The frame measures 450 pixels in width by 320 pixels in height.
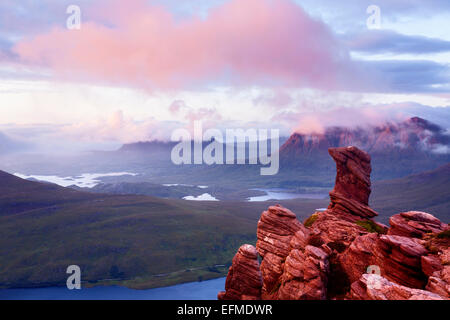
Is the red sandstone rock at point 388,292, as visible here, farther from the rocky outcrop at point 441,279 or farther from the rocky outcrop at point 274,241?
the rocky outcrop at point 274,241

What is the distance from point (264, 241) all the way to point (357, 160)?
1210 inches

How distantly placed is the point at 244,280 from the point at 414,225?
26.5m

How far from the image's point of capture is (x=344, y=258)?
5653cm

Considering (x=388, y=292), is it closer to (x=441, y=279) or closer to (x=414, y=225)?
(x=441, y=279)

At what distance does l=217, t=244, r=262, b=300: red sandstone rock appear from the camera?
55.0 metres

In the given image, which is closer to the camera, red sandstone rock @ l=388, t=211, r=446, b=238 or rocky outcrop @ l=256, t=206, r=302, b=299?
red sandstone rock @ l=388, t=211, r=446, b=238

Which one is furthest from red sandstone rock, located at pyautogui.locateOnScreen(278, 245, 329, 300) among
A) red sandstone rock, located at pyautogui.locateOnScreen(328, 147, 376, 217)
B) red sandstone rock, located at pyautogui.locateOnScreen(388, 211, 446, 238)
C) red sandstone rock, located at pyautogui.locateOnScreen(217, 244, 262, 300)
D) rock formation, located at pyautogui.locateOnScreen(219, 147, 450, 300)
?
red sandstone rock, located at pyautogui.locateOnScreen(328, 147, 376, 217)

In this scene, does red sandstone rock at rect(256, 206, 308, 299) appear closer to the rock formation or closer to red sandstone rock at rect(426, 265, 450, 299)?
the rock formation

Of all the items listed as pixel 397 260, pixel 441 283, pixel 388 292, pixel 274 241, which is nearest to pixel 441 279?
pixel 441 283

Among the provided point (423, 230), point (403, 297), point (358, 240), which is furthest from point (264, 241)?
point (403, 297)

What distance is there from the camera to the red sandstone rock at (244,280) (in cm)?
5497
